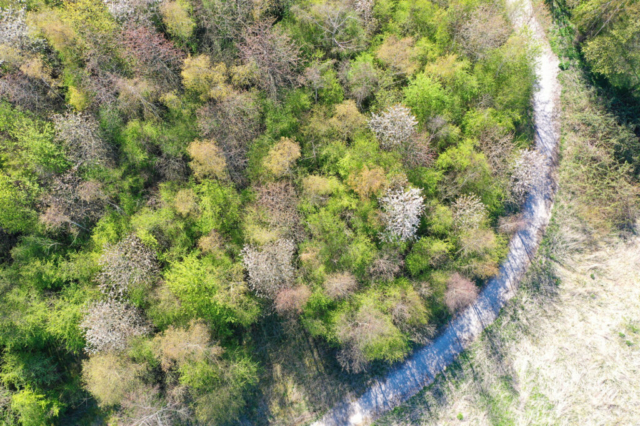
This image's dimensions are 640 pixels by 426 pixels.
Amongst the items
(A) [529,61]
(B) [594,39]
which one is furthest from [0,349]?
(B) [594,39]

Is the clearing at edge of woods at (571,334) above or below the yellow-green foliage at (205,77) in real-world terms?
below

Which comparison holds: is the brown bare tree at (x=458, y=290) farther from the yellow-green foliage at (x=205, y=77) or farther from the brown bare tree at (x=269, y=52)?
the yellow-green foliage at (x=205, y=77)

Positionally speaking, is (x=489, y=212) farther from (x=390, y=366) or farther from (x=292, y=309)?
(x=292, y=309)

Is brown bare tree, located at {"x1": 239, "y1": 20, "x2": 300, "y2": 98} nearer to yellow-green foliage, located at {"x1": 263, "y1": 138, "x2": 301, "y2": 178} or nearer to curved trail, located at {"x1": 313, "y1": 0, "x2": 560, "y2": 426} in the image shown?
yellow-green foliage, located at {"x1": 263, "y1": 138, "x2": 301, "y2": 178}

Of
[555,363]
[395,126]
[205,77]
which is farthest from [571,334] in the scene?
[205,77]

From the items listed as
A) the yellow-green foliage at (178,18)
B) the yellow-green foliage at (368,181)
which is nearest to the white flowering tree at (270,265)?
the yellow-green foliage at (368,181)

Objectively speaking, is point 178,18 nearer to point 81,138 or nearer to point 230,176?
point 81,138
